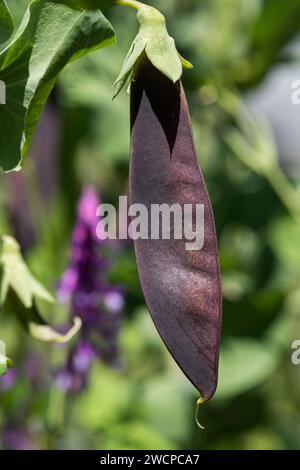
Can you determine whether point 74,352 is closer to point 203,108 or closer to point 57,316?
point 57,316

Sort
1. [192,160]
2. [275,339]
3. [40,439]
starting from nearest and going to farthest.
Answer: [192,160] → [40,439] → [275,339]

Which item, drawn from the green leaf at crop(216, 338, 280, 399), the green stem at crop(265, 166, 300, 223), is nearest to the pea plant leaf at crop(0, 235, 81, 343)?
the green leaf at crop(216, 338, 280, 399)

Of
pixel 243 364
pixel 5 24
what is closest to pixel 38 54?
pixel 5 24

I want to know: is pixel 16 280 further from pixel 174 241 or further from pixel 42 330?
pixel 174 241

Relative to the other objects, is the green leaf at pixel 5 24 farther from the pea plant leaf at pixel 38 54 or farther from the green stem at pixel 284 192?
the green stem at pixel 284 192
